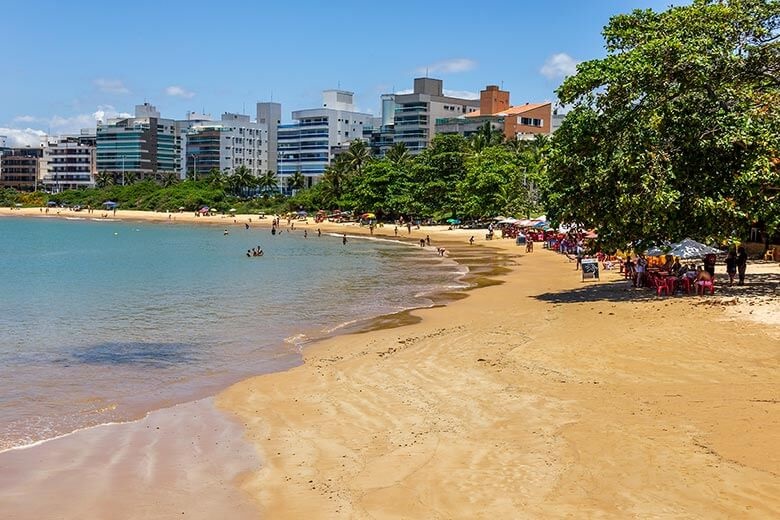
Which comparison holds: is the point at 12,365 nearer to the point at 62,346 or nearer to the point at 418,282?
the point at 62,346

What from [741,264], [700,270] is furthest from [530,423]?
[741,264]

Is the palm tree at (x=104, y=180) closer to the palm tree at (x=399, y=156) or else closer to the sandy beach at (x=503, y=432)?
the palm tree at (x=399, y=156)

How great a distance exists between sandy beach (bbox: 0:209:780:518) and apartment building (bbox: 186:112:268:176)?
576 ft

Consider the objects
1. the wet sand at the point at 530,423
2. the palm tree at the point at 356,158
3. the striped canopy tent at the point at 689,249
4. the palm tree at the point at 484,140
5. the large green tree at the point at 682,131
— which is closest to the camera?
the wet sand at the point at 530,423

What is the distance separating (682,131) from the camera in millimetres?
24328

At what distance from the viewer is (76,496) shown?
1028cm

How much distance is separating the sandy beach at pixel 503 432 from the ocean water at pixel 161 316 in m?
2.07

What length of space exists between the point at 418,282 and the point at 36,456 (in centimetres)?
2916

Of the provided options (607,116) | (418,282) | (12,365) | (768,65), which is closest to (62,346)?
(12,365)

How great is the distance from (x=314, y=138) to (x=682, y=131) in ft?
502

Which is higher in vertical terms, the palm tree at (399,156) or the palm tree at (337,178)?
the palm tree at (399,156)

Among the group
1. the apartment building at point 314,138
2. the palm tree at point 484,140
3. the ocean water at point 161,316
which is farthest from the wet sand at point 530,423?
the apartment building at point 314,138

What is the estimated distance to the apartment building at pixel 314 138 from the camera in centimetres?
17188

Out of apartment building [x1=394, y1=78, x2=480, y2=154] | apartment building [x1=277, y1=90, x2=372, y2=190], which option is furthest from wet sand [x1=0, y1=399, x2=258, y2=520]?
apartment building [x1=277, y1=90, x2=372, y2=190]
